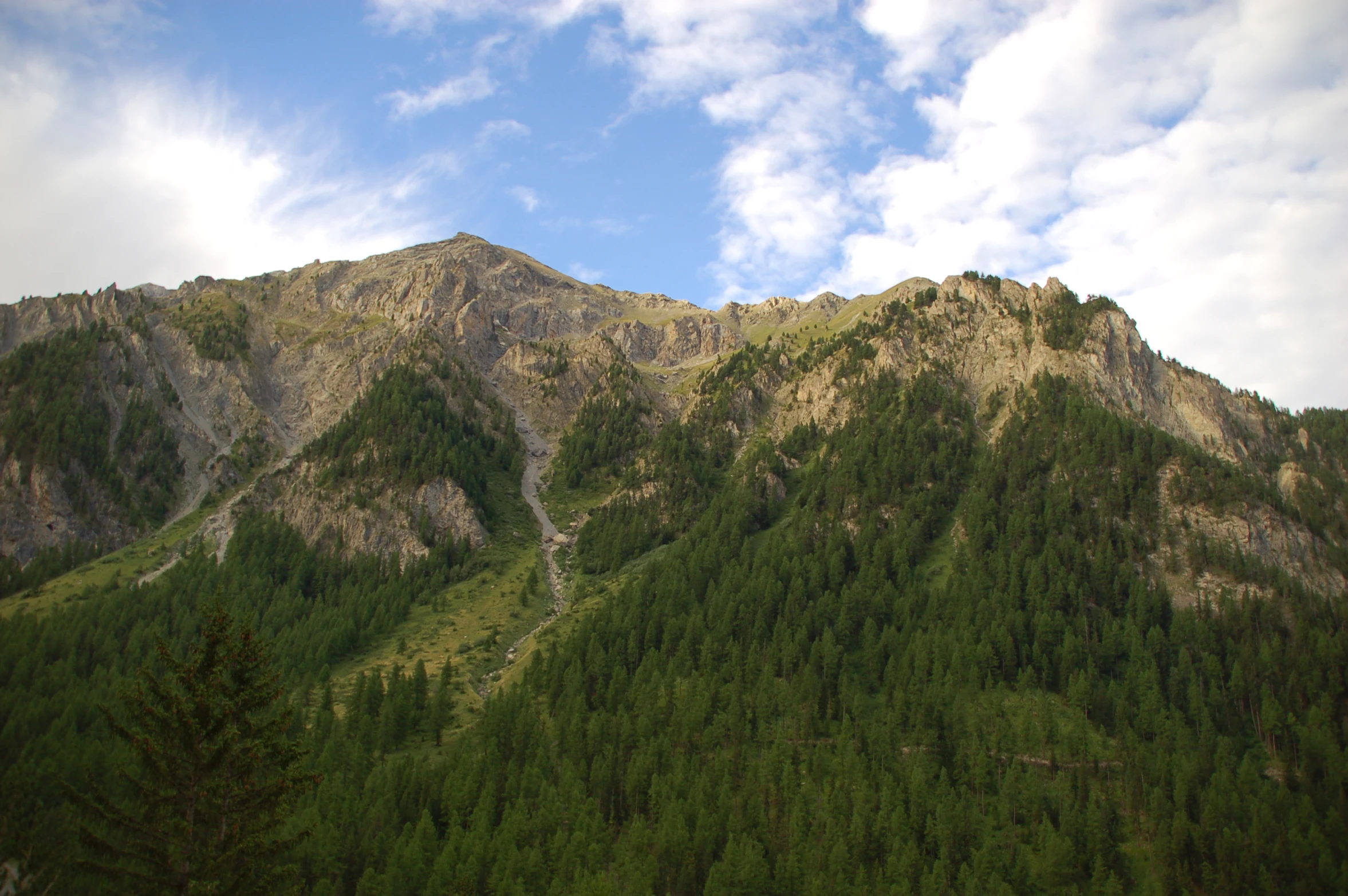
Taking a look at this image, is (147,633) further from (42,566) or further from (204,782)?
(204,782)

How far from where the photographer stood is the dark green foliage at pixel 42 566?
593 feet

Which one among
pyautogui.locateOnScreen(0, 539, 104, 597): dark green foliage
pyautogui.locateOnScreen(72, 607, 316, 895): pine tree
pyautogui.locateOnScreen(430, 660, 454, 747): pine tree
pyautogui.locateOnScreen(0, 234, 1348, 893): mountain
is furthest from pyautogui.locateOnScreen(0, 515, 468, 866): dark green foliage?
pyautogui.locateOnScreen(72, 607, 316, 895): pine tree

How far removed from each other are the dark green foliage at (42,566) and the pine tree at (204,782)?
181658mm

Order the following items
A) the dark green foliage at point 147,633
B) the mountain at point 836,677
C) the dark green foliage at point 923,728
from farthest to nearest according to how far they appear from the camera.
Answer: the dark green foliage at point 147,633 < the mountain at point 836,677 < the dark green foliage at point 923,728

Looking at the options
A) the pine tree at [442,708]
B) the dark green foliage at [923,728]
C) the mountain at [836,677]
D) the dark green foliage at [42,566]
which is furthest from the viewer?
the dark green foliage at [42,566]

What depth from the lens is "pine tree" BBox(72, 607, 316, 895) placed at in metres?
36.6

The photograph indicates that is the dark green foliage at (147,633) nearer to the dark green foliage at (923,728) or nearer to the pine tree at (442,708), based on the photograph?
the pine tree at (442,708)

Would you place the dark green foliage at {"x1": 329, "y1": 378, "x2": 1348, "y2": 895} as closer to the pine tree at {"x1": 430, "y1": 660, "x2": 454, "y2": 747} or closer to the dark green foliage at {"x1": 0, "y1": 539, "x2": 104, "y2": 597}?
the pine tree at {"x1": 430, "y1": 660, "x2": 454, "y2": 747}

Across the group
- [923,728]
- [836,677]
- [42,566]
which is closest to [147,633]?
[42,566]

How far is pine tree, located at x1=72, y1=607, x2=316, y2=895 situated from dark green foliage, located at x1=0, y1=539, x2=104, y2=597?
182m

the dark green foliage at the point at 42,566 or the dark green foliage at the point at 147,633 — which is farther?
the dark green foliage at the point at 42,566

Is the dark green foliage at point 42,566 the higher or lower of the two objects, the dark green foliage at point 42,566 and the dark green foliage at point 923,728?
the higher

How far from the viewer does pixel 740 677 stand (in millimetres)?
133125

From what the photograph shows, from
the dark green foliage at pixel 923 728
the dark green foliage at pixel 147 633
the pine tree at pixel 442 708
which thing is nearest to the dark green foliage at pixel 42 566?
the dark green foliage at pixel 147 633
